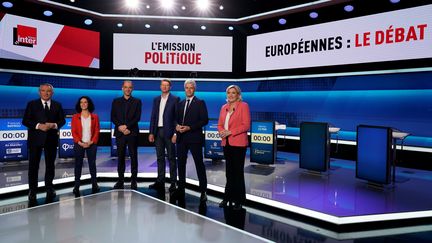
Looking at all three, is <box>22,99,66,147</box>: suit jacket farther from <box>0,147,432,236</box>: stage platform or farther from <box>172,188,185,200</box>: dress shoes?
<box>172,188,185,200</box>: dress shoes

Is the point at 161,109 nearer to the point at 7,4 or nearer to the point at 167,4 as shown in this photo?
the point at 167,4

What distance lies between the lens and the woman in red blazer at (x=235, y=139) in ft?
11.6

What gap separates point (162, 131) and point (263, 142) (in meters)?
2.20

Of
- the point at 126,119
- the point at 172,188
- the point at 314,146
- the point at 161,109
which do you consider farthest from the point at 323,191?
the point at 126,119

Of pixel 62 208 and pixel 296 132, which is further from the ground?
pixel 296 132

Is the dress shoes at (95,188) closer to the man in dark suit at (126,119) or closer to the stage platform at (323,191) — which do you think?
the man in dark suit at (126,119)

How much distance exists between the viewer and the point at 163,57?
789 cm

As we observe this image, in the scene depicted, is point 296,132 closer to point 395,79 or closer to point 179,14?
point 395,79

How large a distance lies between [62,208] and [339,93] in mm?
5493

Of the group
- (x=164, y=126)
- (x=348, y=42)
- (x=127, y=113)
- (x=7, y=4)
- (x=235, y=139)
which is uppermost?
(x=7, y=4)

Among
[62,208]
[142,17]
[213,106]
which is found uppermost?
[142,17]

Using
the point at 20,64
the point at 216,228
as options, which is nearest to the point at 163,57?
the point at 20,64

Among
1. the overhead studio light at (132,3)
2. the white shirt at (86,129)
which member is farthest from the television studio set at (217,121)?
the overhead studio light at (132,3)

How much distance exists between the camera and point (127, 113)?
449 centimetres
